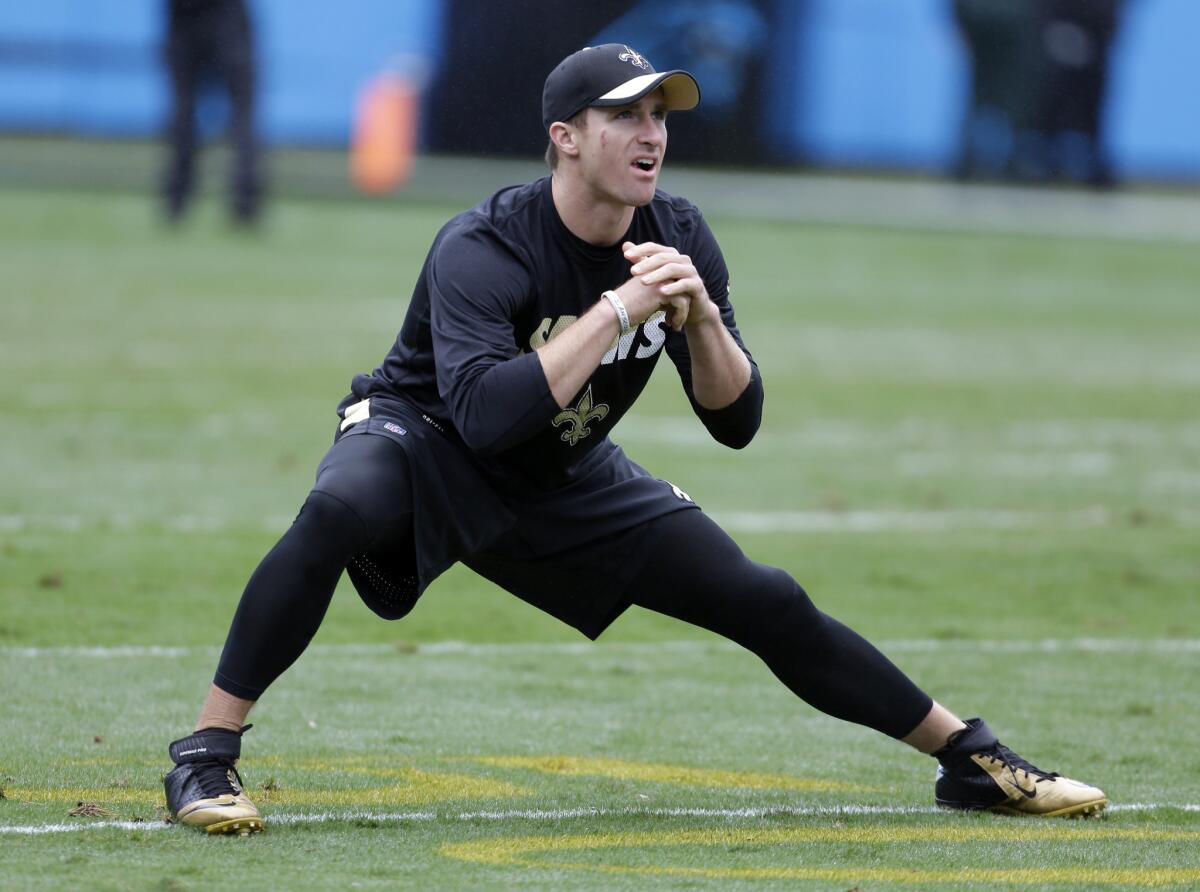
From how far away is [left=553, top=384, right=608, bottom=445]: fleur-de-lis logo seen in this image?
509cm

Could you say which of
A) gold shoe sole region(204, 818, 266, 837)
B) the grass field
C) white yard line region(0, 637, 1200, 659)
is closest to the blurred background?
the grass field

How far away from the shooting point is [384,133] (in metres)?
29.1

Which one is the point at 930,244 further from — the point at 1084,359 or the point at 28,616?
the point at 28,616

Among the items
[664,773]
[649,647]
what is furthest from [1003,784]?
[649,647]

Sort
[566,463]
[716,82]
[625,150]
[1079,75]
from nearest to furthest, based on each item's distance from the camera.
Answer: [625,150] < [566,463] < [716,82] < [1079,75]

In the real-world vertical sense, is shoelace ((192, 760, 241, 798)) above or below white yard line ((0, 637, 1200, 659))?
above

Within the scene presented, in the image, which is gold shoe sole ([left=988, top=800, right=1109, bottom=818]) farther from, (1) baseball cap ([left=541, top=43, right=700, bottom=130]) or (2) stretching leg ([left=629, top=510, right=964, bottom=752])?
(1) baseball cap ([left=541, top=43, right=700, bottom=130])

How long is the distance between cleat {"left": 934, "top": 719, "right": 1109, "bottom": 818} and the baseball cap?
1776mm

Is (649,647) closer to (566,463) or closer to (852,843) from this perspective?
(566,463)

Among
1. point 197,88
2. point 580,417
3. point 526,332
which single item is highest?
point 526,332

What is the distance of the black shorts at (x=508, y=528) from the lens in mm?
5008

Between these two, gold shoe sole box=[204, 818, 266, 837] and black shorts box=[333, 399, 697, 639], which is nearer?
gold shoe sole box=[204, 818, 266, 837]

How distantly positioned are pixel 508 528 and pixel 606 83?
111 cm

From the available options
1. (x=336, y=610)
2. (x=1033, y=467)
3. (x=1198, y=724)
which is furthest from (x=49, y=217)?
(x=1198, y=724)
